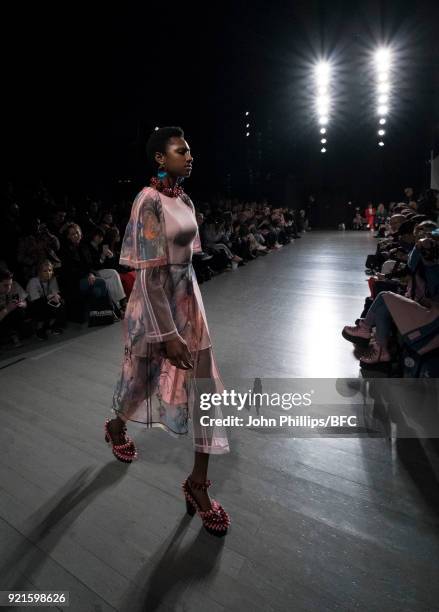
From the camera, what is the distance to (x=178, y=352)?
1411 millimetres

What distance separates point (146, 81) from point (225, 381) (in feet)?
24.0

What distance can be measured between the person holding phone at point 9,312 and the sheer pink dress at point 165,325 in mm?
2350

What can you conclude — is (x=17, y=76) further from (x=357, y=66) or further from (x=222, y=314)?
(x=357, y=66)

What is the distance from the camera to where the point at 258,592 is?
1254mm

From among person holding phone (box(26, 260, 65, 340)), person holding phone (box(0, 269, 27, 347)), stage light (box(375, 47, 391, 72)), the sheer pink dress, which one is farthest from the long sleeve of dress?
stage light (box(375, 47, 391, 72))

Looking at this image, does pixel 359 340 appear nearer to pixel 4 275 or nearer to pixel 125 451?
pixel 125 451

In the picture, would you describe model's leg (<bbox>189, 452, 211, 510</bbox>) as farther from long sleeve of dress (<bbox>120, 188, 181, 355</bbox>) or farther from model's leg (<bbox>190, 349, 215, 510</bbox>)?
A: long sleeve of dress (<bbox>120, 188, 181, 355</bbox>)

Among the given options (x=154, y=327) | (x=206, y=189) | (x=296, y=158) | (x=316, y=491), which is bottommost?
(x=316, y=491)

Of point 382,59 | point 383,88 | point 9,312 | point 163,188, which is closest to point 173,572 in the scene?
point 163,188

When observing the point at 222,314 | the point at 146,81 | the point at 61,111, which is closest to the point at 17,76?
the point at 61,111

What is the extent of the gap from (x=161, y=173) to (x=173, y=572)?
1.33 meters

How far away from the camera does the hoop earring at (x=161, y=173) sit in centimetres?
146

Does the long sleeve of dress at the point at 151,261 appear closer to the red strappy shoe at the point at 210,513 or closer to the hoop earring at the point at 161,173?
the hoop earring at the point at 161,173

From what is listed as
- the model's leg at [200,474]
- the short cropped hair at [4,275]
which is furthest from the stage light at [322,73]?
the model's leg at [200,474]
